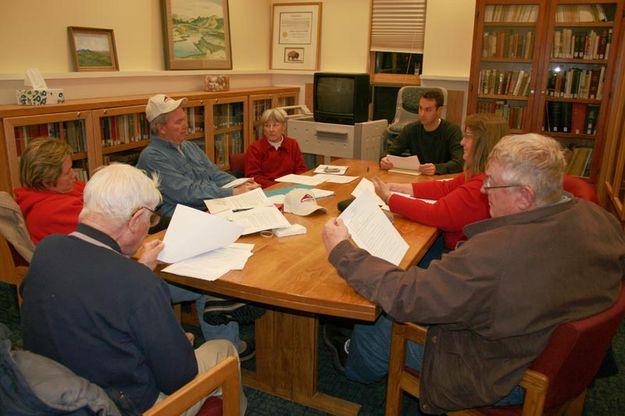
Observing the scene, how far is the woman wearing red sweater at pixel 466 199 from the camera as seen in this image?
6.55ft

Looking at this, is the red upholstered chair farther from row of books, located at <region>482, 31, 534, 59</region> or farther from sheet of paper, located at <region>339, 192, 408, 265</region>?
row of books, located at <region>482, 31, 534, 59</region>

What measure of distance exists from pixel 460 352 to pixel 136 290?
2.85ft

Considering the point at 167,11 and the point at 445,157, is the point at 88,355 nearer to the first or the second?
the point at 445,157

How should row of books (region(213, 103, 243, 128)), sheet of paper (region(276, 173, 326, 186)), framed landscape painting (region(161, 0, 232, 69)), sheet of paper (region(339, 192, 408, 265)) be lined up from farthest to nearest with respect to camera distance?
row of books (region(213, 103, 243, 128)) → framed landscape painting (region(161, 0, 232, 69)) → sheet of paper (region(276, 173, 326, 186)) → sheet of paper (region(339, 192, 408, 265))

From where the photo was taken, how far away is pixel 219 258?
1672mm

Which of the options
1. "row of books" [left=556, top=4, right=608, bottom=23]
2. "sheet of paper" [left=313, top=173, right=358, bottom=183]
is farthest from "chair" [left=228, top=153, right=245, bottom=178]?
"row of books" [left=556, top=4, right=608, bottom=23]

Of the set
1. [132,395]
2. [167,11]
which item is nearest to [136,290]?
[132,395]

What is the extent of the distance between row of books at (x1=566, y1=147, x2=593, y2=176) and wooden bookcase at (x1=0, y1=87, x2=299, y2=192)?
119 inches

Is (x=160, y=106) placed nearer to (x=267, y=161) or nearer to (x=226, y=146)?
(x=267, y=161)

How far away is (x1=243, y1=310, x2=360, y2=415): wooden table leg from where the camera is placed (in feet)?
6.64

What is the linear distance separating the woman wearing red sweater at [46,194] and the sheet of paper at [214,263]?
732 mm

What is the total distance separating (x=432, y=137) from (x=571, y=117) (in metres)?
1.82

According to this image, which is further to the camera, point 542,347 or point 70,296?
point 542,347

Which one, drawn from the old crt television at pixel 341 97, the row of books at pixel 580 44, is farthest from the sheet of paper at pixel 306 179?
the row of books at pixel 580 44
